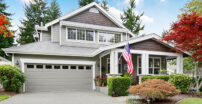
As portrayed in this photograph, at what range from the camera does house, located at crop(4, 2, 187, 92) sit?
1023 cm

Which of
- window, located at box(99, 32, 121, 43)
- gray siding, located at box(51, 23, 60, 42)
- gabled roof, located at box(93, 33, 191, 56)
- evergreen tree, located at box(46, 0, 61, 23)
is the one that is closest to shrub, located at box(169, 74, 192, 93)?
gabled roof, located at box(93, 33, 191, 56)

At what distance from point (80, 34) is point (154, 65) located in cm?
752

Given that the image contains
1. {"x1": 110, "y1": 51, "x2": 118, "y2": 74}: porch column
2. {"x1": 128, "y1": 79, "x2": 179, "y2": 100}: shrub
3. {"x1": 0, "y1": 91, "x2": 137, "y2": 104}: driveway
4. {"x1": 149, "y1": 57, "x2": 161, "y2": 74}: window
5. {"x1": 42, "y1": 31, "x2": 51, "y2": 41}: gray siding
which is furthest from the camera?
{"x1": 42, "y1": 31, "x2": 51, "y2": 41}: gray siding

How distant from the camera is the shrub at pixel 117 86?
28.6 ft

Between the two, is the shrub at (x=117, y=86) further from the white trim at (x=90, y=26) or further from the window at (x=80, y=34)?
the white trim at (x=90, y=26)

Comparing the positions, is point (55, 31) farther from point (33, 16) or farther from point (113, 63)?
point (33, 16)

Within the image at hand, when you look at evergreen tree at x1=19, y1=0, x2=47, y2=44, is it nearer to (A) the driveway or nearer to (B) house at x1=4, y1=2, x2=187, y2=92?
(B) house at x1=4, y1=2, x2=187, y2=92

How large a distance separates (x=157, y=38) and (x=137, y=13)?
17.5 meters

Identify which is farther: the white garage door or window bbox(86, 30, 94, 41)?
window bbox(86, 30, 94, 41)

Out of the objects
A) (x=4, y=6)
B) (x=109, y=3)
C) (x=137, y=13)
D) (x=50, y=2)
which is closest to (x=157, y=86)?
(x=137, y=13)

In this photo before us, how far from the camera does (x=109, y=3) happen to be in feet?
95.2

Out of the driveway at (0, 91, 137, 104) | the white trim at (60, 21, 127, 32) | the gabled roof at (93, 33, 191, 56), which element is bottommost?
the driveway at (0, 91, 137, 104)

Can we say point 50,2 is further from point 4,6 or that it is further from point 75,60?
point 75,60

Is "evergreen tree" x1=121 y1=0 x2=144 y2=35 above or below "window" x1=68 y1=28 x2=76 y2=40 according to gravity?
above
